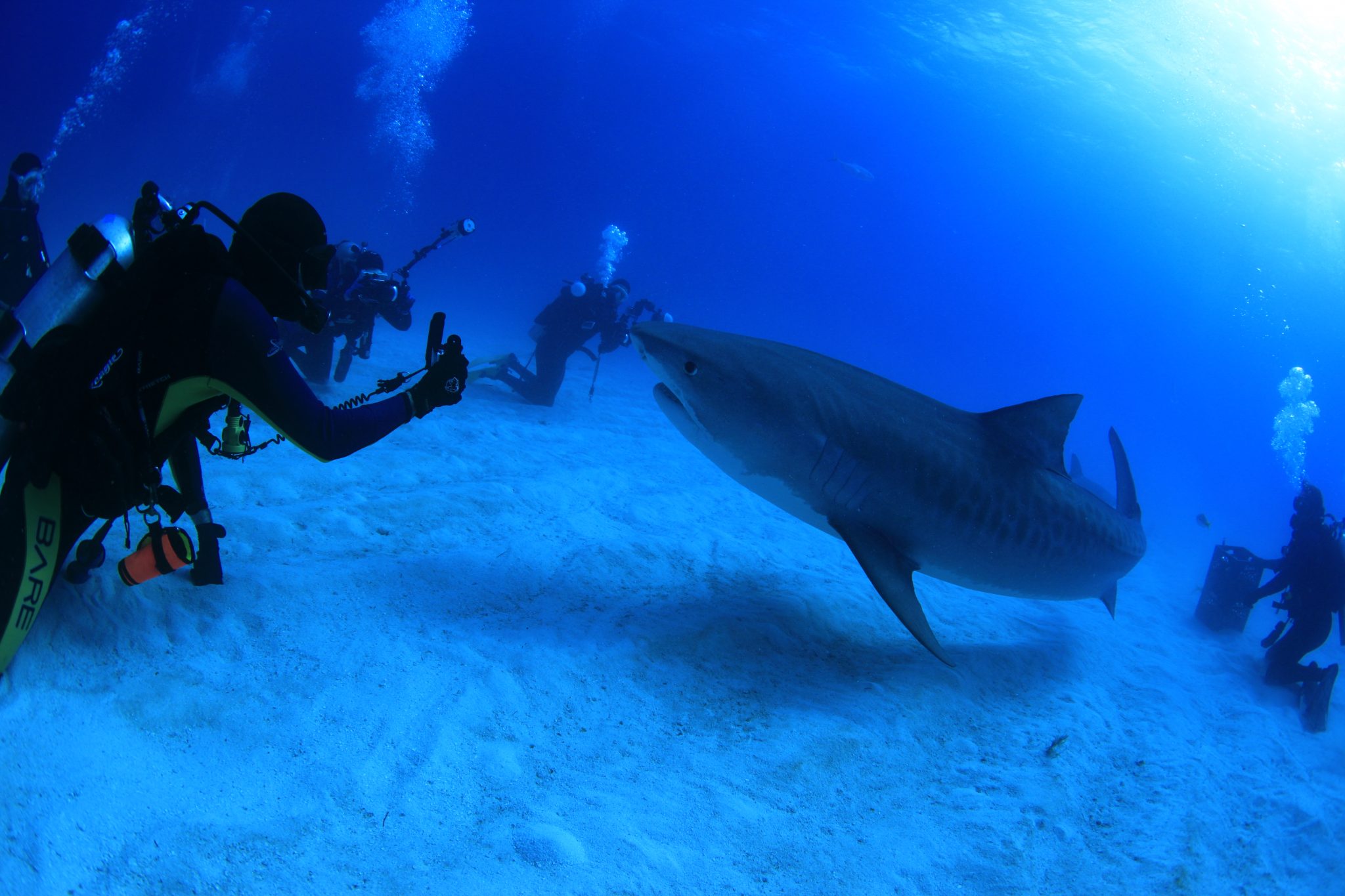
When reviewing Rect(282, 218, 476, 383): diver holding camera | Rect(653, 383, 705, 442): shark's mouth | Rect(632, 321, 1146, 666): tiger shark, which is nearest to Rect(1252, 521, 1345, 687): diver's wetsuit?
Rect(632, 321, 1146, 666): tiger shark

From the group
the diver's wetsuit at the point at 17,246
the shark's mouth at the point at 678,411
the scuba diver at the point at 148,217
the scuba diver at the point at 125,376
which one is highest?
the diver's wetsuit at the point at 17,246

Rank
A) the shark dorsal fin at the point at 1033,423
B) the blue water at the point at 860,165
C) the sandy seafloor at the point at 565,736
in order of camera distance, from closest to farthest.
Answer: the sandy seafloor at the point at 565,736, the shark dorsal fin at the point at 1033,423, the blue water at the point at 860,165

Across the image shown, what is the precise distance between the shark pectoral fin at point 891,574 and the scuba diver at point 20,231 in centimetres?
960

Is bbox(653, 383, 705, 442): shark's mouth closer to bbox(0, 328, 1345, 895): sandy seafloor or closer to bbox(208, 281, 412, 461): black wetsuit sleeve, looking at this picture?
bbox(0, 328, 1345, 895): sandy seafloor

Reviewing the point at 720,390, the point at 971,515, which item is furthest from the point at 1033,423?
the point at 720,390

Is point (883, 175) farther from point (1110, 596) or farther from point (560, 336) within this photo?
point (1110, 596)

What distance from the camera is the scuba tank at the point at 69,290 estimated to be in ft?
6.56

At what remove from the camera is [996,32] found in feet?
140

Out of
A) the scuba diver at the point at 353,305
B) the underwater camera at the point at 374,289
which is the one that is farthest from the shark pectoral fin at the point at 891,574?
the underwater camera at the point at 374,289

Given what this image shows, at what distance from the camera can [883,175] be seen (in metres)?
114

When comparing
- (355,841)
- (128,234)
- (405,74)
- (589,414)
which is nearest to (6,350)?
(128,234)

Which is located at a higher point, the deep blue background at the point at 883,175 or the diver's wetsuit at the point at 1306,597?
the deep blue background at the point at 883,175

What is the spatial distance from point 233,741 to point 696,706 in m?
1.82

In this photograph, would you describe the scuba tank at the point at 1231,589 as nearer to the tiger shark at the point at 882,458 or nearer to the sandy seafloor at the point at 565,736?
the sandy seafloor at the point at 565,736
